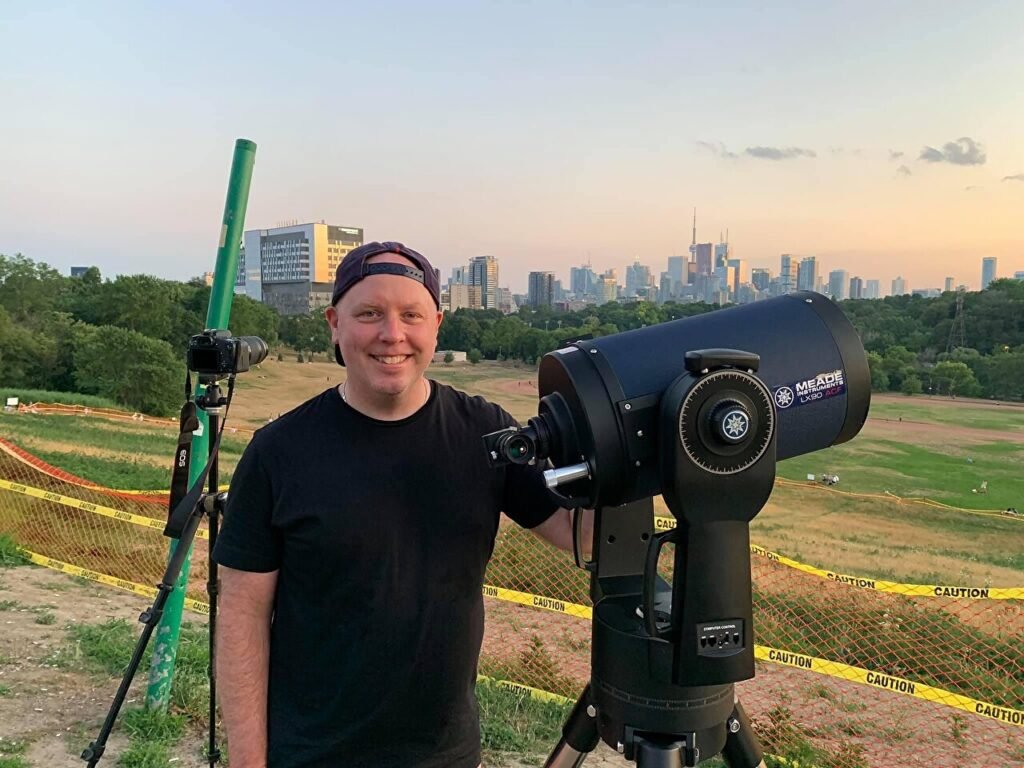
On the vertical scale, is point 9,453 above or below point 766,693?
above

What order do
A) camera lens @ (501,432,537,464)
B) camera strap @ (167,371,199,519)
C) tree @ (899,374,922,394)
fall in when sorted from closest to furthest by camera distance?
camera lens @ (501,432,537,464), camera strap @ (167,371,199,519), tree @ (899,374,922,394)

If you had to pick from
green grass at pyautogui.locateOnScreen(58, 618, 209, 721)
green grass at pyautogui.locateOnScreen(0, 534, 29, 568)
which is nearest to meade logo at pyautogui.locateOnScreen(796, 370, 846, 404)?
green grass at pyautogui.locateOnScreen(58, 618, 209, 721)

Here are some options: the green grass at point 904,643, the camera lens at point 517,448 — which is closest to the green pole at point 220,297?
the camera lens at point 517,448

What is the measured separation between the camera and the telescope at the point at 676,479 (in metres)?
1.62

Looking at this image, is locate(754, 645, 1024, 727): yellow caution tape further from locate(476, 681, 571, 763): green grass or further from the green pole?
the green pole

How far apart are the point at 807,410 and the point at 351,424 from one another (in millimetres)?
1146

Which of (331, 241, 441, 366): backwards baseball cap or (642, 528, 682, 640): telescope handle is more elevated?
(331, 241, 441, 366): backwards baseball cap

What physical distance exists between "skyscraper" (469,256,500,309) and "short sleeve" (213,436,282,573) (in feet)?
572

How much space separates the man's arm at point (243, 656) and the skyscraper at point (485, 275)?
572ft

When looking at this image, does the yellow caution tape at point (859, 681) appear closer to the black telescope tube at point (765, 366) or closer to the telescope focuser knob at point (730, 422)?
the black telescope tube at point (765, 366)

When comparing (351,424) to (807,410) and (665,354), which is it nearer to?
(665,354)

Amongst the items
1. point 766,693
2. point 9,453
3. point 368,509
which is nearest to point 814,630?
point 766,693

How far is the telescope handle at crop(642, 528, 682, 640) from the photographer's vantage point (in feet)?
5.34

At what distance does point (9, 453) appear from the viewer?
10.3 meters
